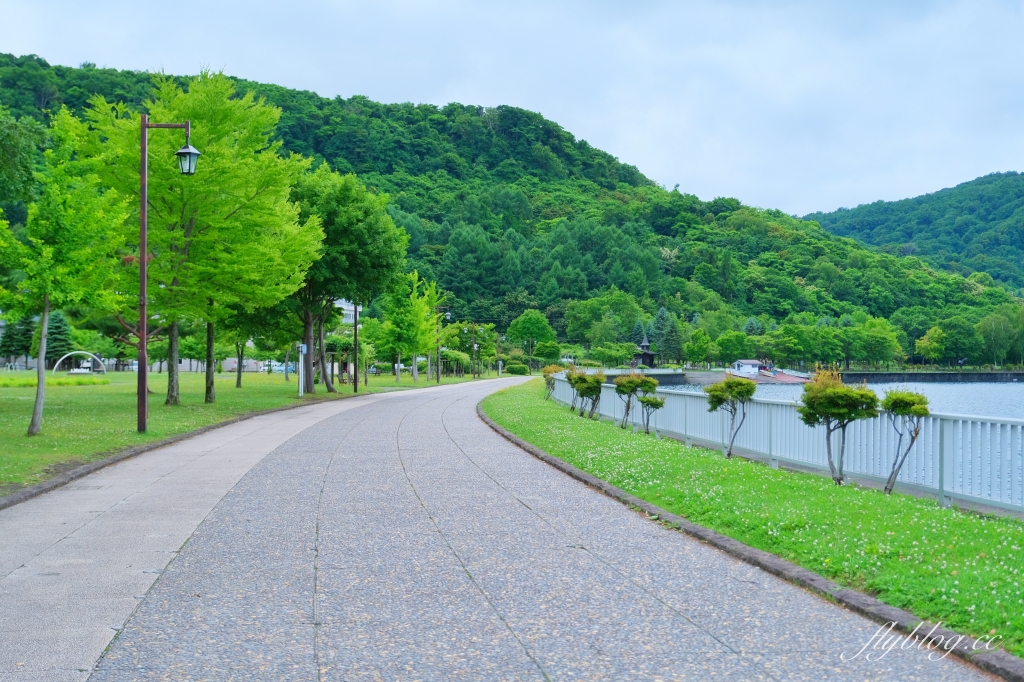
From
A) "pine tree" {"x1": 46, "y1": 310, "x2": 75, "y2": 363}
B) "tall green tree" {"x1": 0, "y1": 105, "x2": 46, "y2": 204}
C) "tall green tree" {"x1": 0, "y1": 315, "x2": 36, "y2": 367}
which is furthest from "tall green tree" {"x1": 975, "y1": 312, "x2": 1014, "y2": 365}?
"tall green tree" {"x1": 0, "y1": 105, "x2": 46, "y2": 204}

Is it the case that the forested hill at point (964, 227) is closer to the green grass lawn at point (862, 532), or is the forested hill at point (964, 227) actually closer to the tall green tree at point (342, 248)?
the tall green tree at point (342, 248)

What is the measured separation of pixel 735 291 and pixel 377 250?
118393mm

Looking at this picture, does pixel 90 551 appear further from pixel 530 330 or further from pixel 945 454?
pixel 530 330

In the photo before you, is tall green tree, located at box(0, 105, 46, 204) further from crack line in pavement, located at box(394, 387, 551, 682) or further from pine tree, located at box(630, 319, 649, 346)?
pine tree, located at box(630, 319, 649, 346)

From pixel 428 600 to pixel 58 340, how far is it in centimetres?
8040

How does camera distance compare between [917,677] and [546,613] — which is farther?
[546,613]

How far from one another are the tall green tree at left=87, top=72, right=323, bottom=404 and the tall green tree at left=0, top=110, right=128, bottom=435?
870 cm

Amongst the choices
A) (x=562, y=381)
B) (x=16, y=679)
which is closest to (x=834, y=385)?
(x=16, y=679)

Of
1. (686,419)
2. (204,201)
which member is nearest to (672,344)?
(204,201)

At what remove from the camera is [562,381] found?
34.2 m

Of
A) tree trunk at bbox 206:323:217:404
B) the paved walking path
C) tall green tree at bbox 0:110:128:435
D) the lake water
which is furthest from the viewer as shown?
the lake water

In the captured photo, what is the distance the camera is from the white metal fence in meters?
9.60

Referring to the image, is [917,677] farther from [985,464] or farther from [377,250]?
[377,250]

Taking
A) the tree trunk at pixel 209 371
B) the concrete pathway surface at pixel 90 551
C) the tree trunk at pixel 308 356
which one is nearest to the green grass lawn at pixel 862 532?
the concrete pathway surface at pixel 90 551
